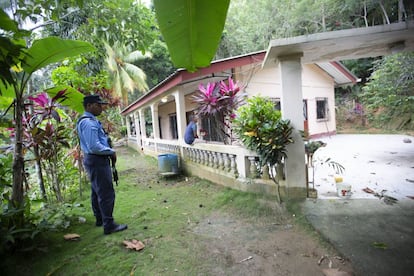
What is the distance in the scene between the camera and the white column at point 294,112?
3.41 m

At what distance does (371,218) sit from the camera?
9.45ft

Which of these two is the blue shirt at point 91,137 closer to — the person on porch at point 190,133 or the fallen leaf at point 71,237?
the fallen leaf at point 71,237

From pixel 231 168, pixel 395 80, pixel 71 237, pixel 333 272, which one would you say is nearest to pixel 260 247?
pixel 333 272

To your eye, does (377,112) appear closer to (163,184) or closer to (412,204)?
(412,204)

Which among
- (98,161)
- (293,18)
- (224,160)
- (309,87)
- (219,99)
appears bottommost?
(224,160)

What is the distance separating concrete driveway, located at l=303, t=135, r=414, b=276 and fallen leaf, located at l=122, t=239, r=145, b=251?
86.0 inches

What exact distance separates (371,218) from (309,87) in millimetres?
8927

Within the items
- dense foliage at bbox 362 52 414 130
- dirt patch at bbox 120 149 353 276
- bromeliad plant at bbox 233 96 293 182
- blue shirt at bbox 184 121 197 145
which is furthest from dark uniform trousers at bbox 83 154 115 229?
dense foliage at bbox 362 52 414 130

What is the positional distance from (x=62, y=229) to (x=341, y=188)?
422 centimetres

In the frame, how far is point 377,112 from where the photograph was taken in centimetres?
1438

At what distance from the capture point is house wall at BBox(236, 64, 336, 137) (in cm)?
872

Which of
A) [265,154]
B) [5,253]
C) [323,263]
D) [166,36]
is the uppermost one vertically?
[166,36]

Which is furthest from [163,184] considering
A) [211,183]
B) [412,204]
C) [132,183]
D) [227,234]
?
[412,204]

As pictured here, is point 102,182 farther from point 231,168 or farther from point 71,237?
point 231,168
